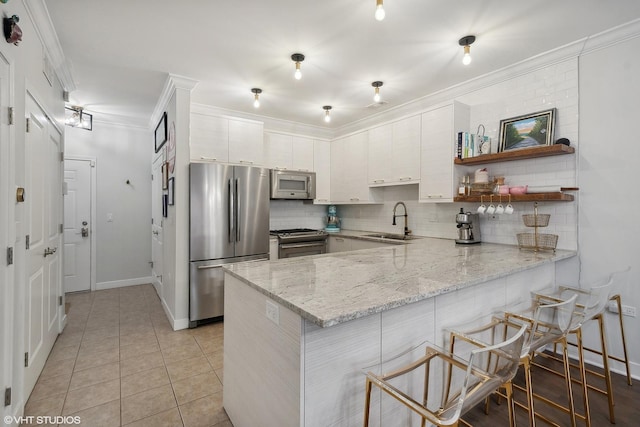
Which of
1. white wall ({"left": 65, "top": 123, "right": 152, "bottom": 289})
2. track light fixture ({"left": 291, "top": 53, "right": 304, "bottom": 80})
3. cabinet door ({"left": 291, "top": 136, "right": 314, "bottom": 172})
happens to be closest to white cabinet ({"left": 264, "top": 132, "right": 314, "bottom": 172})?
cabinet door ({"left": 291, "top": 136, "right": 314, "bottom": 172})

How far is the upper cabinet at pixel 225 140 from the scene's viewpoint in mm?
3586

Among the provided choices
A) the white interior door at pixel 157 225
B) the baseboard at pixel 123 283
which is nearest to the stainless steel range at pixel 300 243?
the white interior door at pixel 157 225

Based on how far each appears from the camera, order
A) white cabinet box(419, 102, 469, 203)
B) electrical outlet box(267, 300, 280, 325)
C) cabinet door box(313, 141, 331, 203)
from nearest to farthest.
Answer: electrical outlet box(267, 300, 280, 325) < white cabinet box(419, 102, 469, 203) < cabinet door box(313, 141, 331, 203)

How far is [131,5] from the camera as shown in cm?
203

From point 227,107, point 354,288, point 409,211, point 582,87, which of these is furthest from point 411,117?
point 354,288

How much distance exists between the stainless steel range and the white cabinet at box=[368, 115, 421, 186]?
1.12 meters

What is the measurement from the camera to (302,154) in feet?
15.4

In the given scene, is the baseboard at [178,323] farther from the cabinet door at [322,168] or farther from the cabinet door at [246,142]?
the cabinet door at [322,168]

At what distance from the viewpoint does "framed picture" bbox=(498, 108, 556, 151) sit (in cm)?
264

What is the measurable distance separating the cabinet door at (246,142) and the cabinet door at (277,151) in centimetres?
32

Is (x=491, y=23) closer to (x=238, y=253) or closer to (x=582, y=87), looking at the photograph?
(x=582, y=87)

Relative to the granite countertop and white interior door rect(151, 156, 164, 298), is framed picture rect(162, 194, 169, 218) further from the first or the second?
the granite countertop

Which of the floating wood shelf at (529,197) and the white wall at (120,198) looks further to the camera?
the white wall at (120,198)

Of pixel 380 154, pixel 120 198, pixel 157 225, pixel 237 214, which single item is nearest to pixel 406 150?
pixel 380 154
